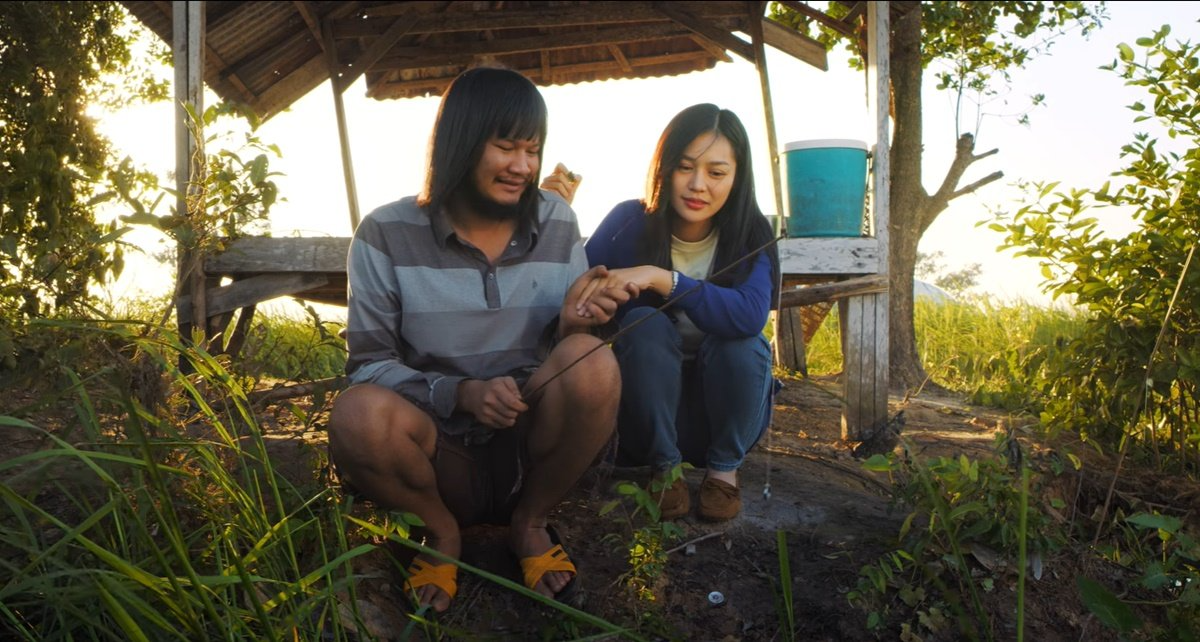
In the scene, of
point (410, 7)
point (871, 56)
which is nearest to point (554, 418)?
point (871, 56)

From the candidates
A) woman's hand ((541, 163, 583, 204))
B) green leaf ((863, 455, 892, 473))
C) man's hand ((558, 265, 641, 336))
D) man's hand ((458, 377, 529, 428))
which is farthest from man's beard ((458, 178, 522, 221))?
woman's hand ((541, 163, 583, 204))

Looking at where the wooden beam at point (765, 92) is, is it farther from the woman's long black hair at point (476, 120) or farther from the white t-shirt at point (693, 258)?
the woman's long black hair at point (476, 120)

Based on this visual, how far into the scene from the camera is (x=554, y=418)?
263cm

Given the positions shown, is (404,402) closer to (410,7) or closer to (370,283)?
(370,283)

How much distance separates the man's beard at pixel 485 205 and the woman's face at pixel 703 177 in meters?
0.58

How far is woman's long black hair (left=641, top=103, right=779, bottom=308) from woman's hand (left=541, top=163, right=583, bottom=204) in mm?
925

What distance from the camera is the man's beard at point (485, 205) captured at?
280cm

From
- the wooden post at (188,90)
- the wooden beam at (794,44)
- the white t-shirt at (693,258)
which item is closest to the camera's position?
the white t-shirt at (693,258)

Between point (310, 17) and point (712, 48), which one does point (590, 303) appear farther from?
point (712, 48)

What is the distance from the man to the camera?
8.47 feet

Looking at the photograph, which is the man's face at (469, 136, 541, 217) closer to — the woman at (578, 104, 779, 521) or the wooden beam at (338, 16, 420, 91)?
the woman at (578, 104, 779, 521)

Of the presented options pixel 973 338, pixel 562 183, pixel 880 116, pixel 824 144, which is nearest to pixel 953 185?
pixel 973 338

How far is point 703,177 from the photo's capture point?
319 cm

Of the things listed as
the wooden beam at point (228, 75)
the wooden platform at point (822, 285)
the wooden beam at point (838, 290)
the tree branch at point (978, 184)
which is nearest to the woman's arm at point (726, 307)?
the wooden platform at point (822, 285)
